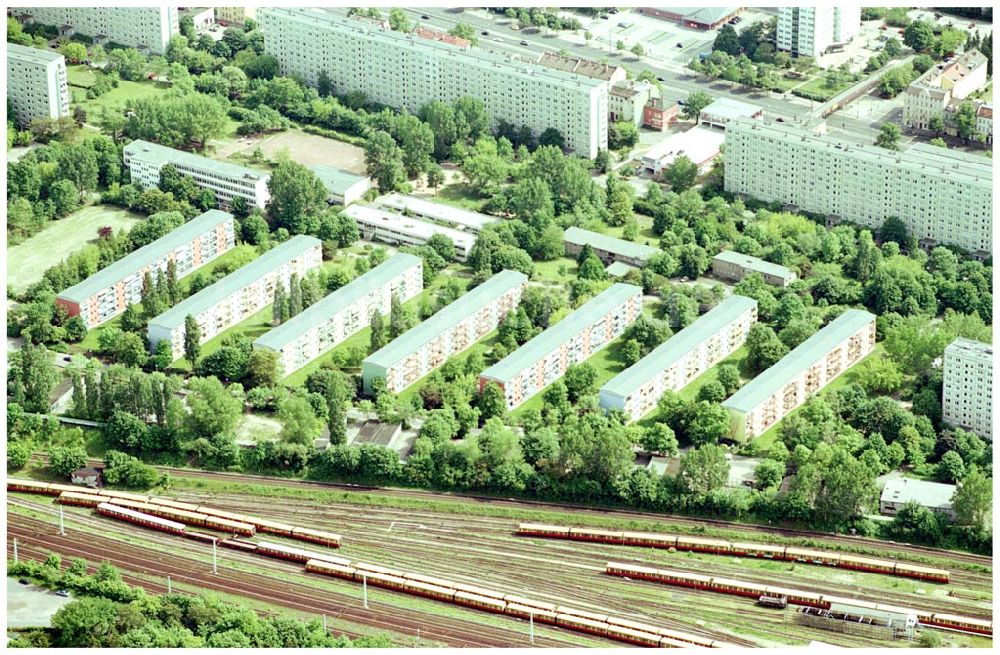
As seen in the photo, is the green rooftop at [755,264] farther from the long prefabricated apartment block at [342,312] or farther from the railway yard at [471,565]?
the railway yard at [471,565]

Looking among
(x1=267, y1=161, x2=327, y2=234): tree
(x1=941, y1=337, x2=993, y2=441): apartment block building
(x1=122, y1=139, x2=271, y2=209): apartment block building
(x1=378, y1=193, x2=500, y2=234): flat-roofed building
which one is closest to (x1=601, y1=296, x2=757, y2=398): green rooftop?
(x1=941, y1=337, x2=993, y2=441): apartment block building

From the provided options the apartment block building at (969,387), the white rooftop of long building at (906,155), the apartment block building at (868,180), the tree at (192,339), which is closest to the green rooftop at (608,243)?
the apartment block building at (868,180)

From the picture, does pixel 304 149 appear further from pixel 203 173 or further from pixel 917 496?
pixel 917 496

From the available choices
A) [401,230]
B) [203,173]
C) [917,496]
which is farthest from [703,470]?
[203,173]

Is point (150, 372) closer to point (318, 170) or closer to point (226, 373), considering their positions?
point (226, 373)

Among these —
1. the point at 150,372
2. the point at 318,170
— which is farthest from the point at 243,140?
the point at 150,372
